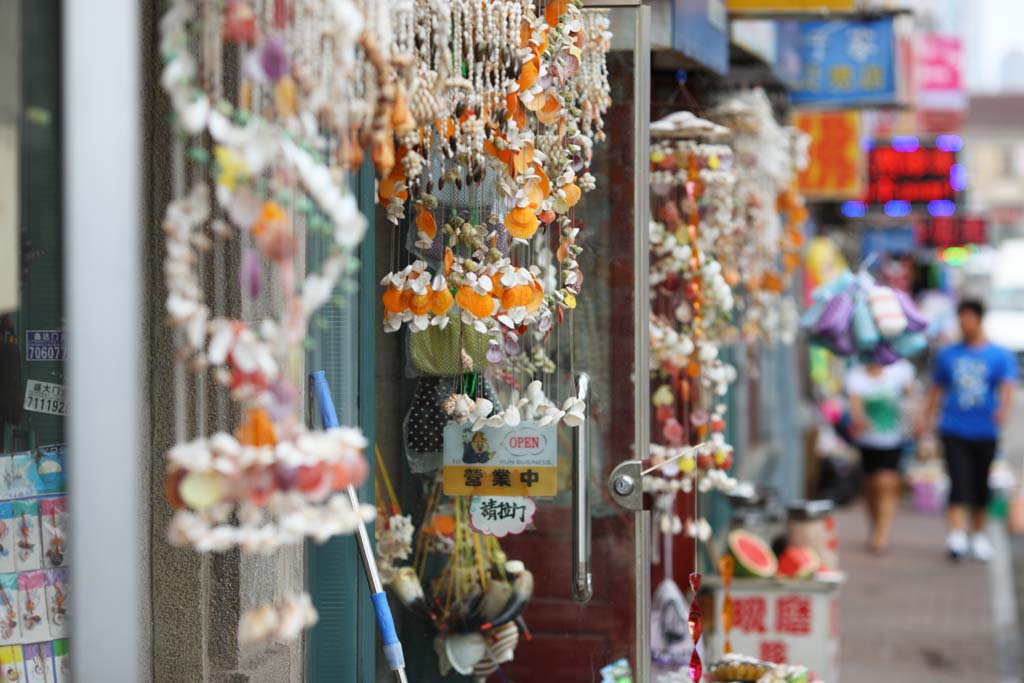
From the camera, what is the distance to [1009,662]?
7680mm

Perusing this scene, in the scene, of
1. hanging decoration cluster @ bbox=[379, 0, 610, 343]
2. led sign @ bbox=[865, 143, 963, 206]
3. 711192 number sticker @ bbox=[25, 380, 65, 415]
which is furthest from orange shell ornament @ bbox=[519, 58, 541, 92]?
led sign @ bbox=[865, 143, 963, 206]

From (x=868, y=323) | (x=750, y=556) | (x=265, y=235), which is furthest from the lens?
(x=868, y=323)

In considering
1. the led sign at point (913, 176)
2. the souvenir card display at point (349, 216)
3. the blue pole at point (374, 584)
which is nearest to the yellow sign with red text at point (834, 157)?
the led sign at point (913, 176)

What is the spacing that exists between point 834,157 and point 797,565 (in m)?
5.79

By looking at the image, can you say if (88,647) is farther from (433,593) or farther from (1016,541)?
(1016,541)

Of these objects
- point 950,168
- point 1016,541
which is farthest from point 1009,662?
point 950,168

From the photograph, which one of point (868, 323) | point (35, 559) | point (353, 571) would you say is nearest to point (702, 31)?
point (868, 323)

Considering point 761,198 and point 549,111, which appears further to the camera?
point 761,198

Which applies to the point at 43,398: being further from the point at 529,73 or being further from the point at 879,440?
the point at 879,440

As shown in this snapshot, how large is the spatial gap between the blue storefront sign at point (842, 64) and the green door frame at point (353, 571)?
5830 mm

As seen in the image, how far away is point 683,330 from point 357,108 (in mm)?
2841

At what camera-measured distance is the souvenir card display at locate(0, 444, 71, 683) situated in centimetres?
330

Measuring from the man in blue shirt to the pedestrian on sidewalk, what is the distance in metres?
0.49

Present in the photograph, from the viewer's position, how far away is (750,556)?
621cm
